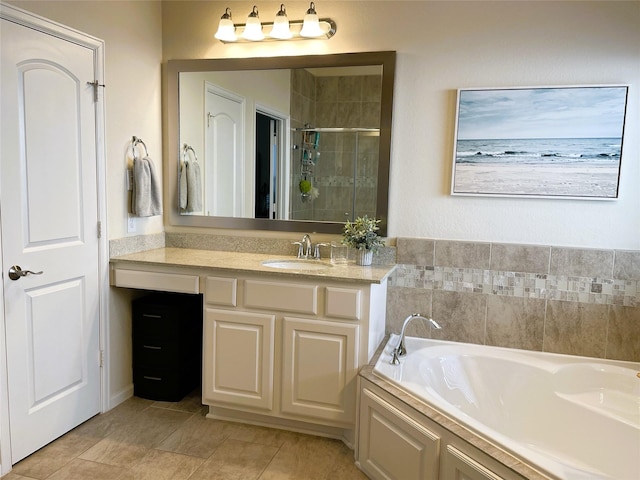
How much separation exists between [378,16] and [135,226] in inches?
Result: 78.0

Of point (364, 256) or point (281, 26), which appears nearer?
point (364, 256)

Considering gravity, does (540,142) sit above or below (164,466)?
above

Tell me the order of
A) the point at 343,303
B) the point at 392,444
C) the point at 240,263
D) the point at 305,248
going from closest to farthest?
the point at 392,444
the point at 343,303
the point at 240,263
the point at 305,248

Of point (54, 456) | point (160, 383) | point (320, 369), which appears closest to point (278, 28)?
point (320, 369)

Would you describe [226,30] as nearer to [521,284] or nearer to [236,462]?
[521,284]

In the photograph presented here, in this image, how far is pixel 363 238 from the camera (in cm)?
276

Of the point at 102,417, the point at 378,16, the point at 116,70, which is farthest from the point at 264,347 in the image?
the point at 378,16

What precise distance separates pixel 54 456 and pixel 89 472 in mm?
258

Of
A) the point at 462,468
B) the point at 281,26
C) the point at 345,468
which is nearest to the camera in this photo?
the point at 462,468

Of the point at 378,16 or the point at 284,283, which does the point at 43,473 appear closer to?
the point at 284,283

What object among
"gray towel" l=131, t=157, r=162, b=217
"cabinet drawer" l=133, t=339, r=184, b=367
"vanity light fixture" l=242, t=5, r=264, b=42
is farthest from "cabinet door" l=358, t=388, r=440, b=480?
"vanity light fixture" l=242, t=5, r=264, b=42

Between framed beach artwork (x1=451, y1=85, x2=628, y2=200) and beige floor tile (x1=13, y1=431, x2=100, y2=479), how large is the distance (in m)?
2.46

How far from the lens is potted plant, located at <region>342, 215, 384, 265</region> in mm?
2758

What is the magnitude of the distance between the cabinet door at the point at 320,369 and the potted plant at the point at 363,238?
0.47m
